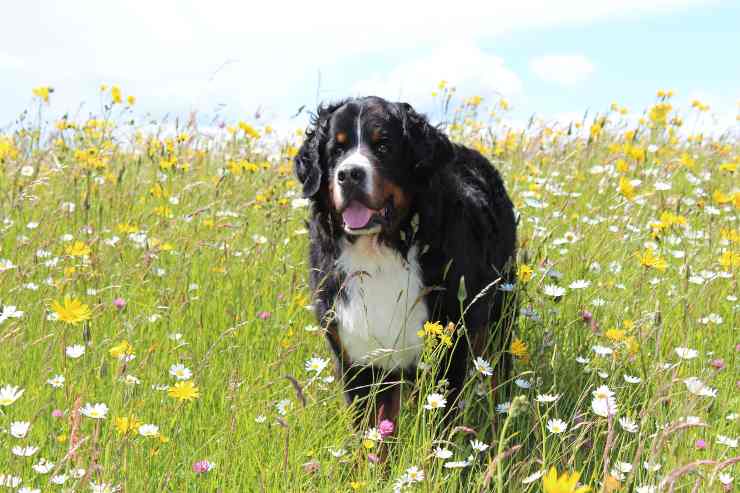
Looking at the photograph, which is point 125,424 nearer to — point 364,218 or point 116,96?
point 364,218

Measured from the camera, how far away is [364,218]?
2801mm

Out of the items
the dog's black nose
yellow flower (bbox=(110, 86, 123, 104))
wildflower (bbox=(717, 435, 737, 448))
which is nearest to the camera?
wildflower (bbox=(717, 435, 737, 448))

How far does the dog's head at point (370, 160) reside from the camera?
9.01 ft

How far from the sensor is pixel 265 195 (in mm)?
4570

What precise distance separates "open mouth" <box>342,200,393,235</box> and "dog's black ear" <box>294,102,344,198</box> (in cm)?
26

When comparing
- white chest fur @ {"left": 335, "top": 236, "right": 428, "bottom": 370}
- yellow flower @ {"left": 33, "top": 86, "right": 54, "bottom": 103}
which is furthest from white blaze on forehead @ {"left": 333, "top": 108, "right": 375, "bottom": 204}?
yellow flower @ {"left": 33, "top": 86, "right": 54, "bottom": 103}

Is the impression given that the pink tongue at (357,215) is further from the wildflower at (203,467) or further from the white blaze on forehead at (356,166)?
the wildflower at (203,467)

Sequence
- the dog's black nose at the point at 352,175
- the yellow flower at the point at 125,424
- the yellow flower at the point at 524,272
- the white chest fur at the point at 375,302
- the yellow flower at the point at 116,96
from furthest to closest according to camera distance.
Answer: the yellow flower at the point at 116,96 → the white chest fur at the point at 375,302 → the yellow flower at the point at 524,272 → the dog's black nose at the point at 352,175 → the yellow flower at the point at 125,424

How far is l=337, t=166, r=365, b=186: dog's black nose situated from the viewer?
2670 millimetres

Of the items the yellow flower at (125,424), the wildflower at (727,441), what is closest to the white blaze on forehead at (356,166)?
the yellow flower at (125,424)

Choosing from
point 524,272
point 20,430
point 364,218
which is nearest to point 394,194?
point 364,218

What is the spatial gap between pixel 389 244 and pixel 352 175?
360mm

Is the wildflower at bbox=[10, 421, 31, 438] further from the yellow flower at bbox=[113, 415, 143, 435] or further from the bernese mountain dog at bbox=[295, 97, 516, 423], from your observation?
the bernese mountain dog at bbox=[295, 97, 516, 423]

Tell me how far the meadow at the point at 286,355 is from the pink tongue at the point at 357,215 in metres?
0.53
